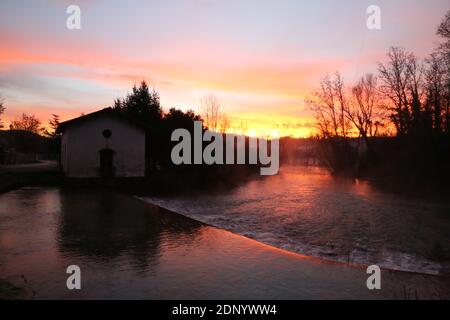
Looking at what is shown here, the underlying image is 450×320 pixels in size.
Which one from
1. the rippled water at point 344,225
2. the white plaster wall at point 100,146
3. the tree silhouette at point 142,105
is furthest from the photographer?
the tree silhouette at point 142,105

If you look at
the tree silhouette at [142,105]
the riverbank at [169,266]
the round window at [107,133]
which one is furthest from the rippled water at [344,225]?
the tree silhouette at [142,105]

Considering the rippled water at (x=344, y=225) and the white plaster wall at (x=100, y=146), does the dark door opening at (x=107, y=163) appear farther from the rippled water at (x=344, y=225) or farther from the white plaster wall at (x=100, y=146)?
the rippled water at (x=344, y=225)

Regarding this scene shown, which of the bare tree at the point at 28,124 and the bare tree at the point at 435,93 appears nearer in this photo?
the bare tree at the point at 435,93

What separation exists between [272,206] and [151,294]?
1296 cm

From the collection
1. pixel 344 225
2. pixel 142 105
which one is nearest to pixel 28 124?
pixel 142 105

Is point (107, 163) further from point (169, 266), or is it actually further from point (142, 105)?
point (169, 266)

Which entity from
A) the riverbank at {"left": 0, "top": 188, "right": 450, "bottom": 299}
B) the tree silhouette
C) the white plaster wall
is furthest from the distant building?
the riverbank at {"left": 0, "top": 188, "right": 450, "bottom": 299}

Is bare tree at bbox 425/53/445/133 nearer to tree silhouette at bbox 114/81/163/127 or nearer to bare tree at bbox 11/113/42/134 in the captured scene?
tree silhouette at bbox 114/81/163/127

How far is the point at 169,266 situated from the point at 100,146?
22.8m

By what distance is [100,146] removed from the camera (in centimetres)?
2870

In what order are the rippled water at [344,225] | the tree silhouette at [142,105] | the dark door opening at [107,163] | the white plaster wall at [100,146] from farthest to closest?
the tree silhouette at [142,105] < the dark door opening at [107,163] < the white plaster wall at [100,146] < the rippled water at [344,225]

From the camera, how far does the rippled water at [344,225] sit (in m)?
9.68

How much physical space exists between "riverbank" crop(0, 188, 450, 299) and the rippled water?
112 centimetres
